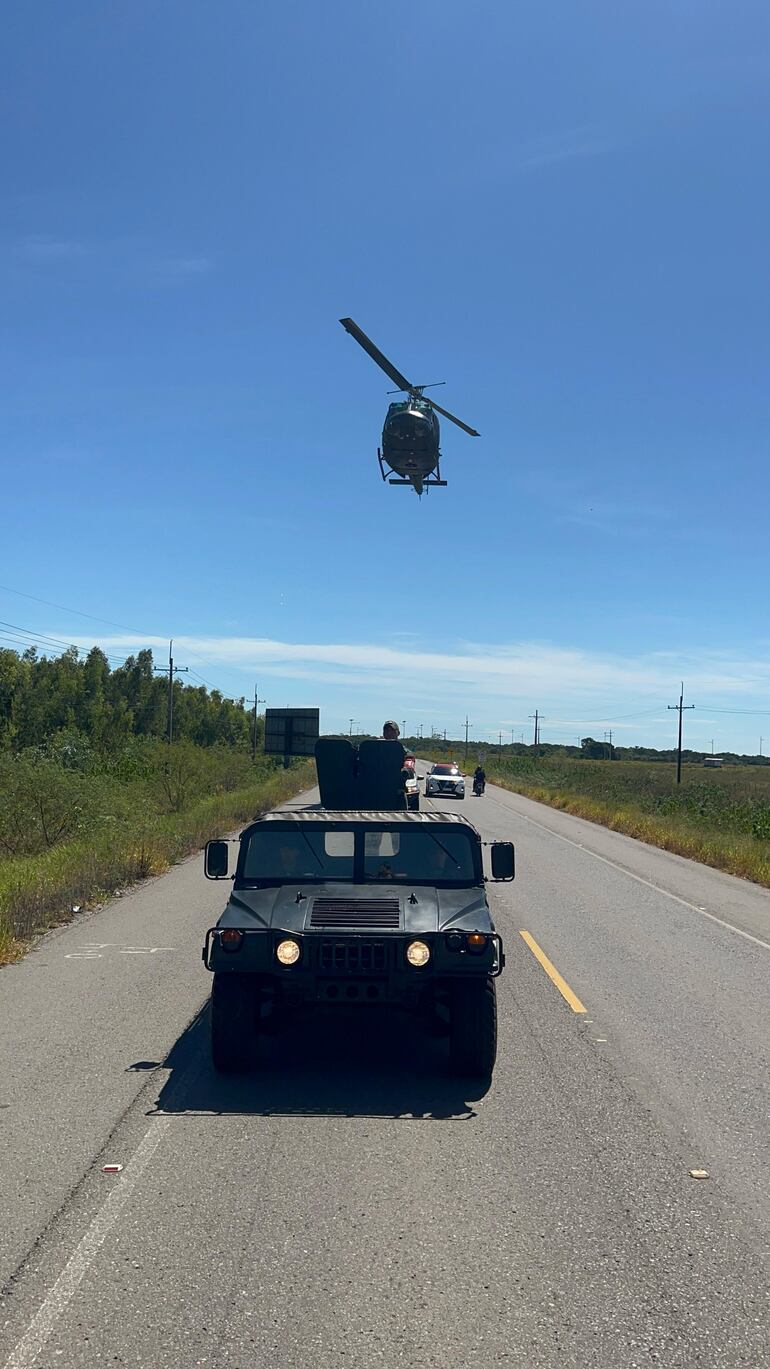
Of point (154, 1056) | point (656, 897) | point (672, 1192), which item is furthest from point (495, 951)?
point (656, 897)

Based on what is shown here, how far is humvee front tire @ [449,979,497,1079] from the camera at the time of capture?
6574 mm

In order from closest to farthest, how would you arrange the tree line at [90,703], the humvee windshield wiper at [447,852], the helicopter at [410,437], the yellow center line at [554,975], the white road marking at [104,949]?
the humvee windshield wiper at [447,852], the yellow center line at [554,975], the white road marking at [104,949], the helicopter at [410,437], the tree line at [90,703]

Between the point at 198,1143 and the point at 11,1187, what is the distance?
3.29 ft

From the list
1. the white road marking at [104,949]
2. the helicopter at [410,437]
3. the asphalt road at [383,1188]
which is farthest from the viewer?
the helicopter at [410,437]

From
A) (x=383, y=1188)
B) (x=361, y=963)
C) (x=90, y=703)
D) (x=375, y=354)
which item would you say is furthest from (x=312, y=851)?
(x=90, y=703)

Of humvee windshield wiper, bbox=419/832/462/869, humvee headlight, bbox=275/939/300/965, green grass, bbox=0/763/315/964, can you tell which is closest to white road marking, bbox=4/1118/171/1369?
humvee headlight, bbox=275/939/300/965

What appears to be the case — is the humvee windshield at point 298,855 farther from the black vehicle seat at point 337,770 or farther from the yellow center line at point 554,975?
the black vehicle seat at point 337,770

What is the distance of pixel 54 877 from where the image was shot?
15.1 metres

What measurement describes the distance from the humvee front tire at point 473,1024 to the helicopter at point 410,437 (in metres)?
19.7

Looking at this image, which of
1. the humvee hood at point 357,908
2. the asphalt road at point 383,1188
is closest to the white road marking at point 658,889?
the asphalt road at point 383,1188

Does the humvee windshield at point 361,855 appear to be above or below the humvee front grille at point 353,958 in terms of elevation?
above

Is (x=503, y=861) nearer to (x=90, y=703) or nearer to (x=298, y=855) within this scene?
(x=298, y=855)

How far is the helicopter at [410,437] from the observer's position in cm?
2481

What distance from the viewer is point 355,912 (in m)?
6.85
